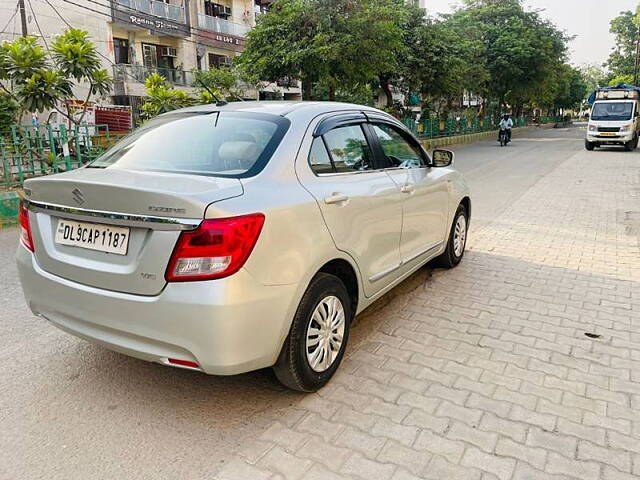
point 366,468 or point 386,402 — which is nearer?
point 366,468

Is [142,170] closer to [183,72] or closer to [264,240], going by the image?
[264,240]

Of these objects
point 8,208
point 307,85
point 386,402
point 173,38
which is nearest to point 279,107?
point 386,402

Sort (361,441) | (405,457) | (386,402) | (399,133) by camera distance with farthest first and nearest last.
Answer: (399,133) < (386,402) < (361,441) < (405,457)

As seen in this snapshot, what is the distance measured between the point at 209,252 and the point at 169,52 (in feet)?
94.0

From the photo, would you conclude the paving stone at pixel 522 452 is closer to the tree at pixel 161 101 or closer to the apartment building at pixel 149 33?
the tree at pixel 161 101

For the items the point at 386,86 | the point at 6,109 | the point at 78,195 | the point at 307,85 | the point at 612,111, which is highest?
the point at 386,86

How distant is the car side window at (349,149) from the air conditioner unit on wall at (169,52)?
89.6 feet

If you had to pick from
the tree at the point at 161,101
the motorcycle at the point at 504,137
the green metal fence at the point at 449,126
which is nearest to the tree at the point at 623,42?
the green metal fence at the point at 449,126

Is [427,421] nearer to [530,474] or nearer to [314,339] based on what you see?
[530,474]

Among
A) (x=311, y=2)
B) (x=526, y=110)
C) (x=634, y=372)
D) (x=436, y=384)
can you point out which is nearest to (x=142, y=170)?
(x=436, y=384)

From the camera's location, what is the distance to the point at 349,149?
3.48m

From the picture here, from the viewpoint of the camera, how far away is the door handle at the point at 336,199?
9.69 feet

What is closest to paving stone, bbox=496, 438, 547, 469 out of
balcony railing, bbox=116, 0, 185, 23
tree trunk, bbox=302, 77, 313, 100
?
tree trunk, bbox=302, 77, 313, 100

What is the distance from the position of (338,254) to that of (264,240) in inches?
25.6
